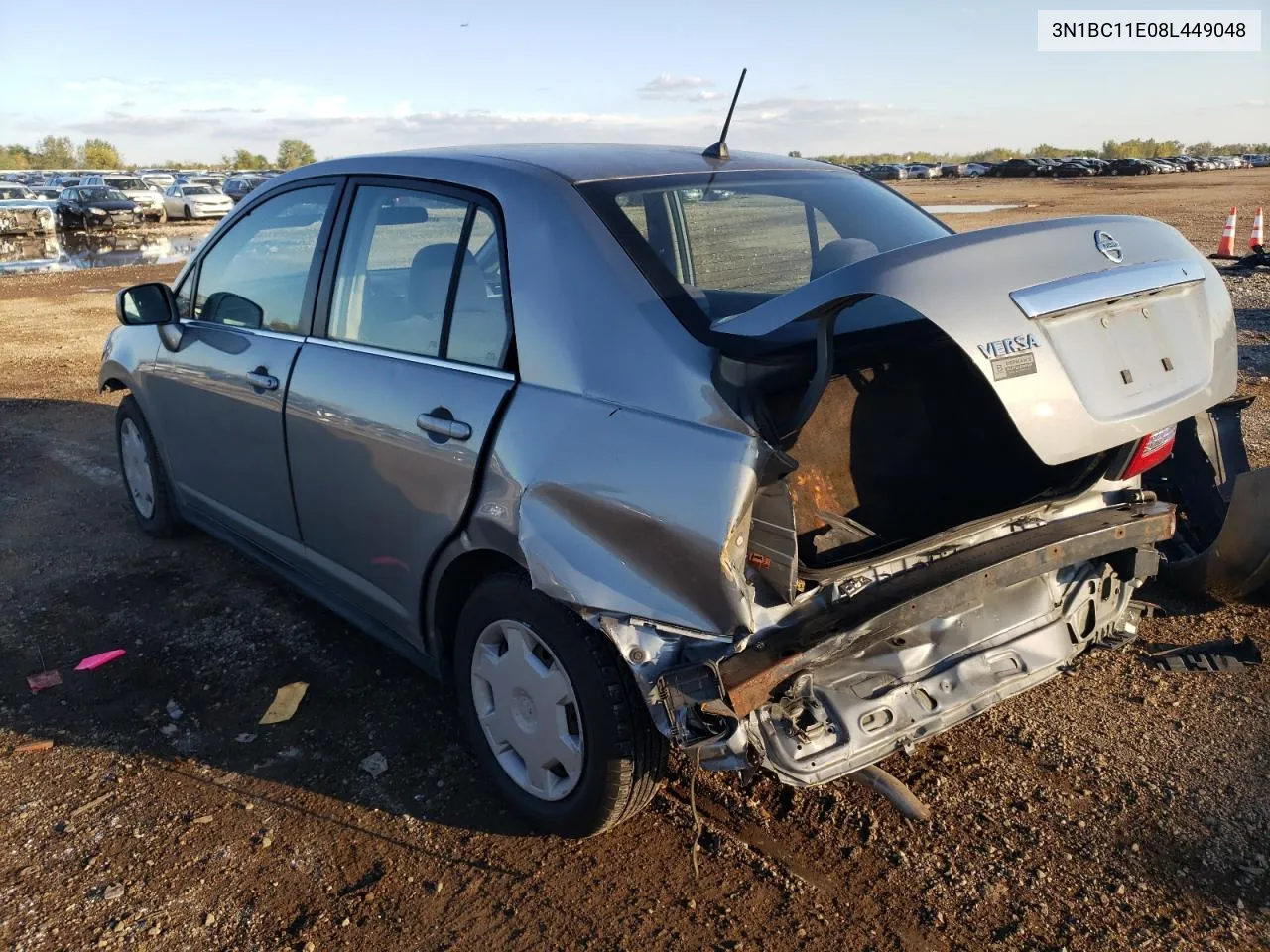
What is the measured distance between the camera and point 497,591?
8.62ft

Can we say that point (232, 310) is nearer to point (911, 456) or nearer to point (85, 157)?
point (911, 456)

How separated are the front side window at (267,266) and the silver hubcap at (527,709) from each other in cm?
152

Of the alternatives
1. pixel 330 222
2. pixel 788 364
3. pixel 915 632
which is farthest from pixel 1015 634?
pixel 330 222

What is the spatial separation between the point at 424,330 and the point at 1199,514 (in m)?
3.17

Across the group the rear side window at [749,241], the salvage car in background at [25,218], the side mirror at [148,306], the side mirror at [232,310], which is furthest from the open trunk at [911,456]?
the salvage car in background at [25,218]

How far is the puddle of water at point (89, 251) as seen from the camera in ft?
67.0

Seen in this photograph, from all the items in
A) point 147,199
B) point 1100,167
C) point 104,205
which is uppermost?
point 147,199

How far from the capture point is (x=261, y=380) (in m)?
3.53

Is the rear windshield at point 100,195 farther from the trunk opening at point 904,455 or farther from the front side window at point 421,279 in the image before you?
the trunk opening at point 904,455

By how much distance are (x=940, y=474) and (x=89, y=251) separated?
26.4 meters

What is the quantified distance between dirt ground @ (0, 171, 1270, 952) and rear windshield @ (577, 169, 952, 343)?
1.45m

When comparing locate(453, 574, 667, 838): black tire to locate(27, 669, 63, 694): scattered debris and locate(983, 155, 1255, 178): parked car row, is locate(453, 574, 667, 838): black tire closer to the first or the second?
locate(27, 669, 63, 694): scattered debris

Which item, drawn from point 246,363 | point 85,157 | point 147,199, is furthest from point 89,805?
point 85,157

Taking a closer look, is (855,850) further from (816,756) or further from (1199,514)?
(1199,514)
